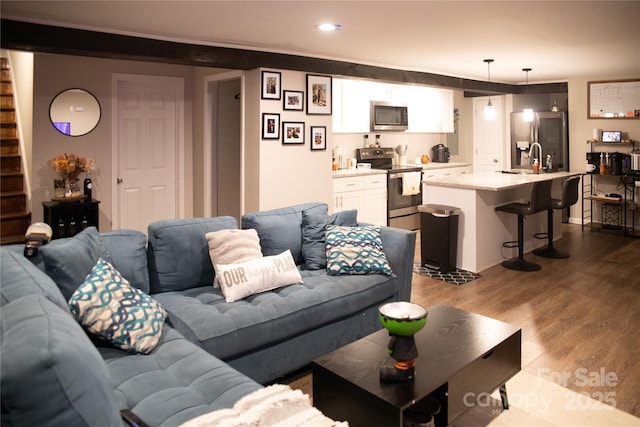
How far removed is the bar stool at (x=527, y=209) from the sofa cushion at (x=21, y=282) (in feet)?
15.0

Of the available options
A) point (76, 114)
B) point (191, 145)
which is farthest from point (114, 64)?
point (191, 145)

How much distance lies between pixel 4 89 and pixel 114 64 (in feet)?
5.08

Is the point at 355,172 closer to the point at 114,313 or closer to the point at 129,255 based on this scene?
the point at 129,255

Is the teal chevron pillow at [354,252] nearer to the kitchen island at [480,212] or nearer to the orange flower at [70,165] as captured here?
the kitchen island at [480,212]

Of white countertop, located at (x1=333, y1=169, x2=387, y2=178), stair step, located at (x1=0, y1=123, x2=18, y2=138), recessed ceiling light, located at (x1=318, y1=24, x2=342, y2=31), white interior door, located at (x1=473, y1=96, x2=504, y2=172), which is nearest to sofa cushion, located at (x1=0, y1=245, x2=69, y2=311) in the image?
recessed ceiling light, located at (x1=318, y1=24, x2=342, y2=31)

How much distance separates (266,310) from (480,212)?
3245mm

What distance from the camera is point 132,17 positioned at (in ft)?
12.2

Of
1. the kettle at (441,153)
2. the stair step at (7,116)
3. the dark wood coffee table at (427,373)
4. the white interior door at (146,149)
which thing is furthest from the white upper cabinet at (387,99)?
the dark wood coffee table at (427,373)

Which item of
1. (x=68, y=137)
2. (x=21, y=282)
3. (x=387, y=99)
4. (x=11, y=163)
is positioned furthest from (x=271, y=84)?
(x=21, y=282)

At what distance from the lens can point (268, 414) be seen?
1.64 m

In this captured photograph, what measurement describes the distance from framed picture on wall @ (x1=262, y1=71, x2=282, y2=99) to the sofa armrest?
2.28 meters

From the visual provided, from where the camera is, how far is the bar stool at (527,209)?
17.1 ft

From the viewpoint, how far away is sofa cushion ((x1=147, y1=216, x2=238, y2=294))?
2979mm

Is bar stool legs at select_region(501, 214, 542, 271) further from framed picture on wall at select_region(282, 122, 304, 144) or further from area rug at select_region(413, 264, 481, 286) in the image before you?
framed picture on wall at select_region(282, 122, 304, 144)
